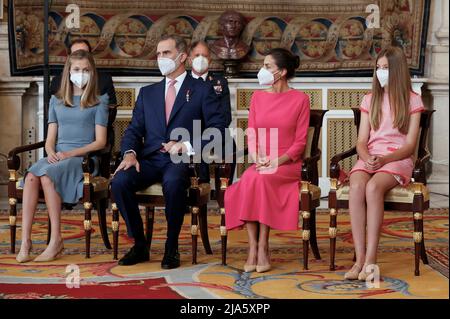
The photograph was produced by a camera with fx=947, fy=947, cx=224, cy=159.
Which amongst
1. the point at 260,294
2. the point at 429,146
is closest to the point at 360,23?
the point at 429,146

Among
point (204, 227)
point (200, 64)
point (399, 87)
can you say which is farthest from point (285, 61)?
point (200, 64)

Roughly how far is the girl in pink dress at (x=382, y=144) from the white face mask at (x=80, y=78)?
1.83 metres

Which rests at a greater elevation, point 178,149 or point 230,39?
point 230,39

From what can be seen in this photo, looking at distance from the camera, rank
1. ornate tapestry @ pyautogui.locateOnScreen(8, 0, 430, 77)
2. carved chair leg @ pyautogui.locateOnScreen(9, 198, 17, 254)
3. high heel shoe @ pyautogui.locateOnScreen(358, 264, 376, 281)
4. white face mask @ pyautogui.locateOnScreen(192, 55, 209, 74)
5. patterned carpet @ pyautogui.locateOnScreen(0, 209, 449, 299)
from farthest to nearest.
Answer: ornate tapestry @ pyautogui.locateOnScreen(8, 0, 430, 77) → white face mask @ pyautogui.locateOnScreen(192, 55, 209, 74) → carved chair leg @ pyautogui.locateOnScreen(9, 198, 17, 254) → high heel shoe @ pyautogui.locateOnScreen(358, 264, 376, 281) → patterned carpet @ pyautogui.locateOnScreen(0, 209, 449, 299)

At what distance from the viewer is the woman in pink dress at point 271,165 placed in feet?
18.5

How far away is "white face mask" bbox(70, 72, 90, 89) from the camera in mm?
6227

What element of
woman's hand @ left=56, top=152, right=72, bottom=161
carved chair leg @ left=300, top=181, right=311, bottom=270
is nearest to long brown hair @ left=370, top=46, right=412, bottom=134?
carved chair leg @ left=300, top=181, right=311, bottom=270

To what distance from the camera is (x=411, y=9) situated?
938cm

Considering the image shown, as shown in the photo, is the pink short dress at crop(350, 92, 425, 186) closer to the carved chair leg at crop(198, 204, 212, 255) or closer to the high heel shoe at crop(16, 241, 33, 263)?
the carved chair leg at crop(198, 204, 212, 255)

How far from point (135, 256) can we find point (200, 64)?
86.0 inches

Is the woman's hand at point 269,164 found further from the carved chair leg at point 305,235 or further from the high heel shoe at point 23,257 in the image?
the high heel shoe at point 23,257

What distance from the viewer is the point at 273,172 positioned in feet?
18.6

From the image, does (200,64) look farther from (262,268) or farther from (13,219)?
(262,268)

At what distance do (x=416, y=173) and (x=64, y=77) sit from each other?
2403 millimetres
